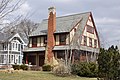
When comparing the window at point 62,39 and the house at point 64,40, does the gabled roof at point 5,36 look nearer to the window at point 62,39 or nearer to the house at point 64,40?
the house at point 64,40

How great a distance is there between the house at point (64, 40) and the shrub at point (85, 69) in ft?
33.1

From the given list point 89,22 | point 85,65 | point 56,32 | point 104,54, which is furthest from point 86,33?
point 104,54

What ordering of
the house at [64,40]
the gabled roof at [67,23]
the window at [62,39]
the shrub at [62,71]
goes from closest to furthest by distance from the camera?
1. the shrub at [62,71]
2. the house at [64,40]
3. the window at [62,39]
4. the gabled roof at [67,23]

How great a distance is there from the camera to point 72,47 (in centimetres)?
4025

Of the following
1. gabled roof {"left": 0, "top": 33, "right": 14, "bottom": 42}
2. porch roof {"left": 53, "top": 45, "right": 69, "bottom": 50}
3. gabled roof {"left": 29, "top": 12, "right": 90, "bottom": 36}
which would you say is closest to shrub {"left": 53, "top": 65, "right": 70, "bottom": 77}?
porch roof {"left": 53, "top": 45, "right": 69, "bottom": 50}

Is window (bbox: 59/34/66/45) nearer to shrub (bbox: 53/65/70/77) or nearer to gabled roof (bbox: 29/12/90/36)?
gabled roof (bbox: 29/12/90/36)

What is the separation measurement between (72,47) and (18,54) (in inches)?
824

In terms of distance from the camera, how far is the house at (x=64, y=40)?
139 feet

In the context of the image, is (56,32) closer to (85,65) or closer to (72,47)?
(72,47)

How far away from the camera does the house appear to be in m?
42.4

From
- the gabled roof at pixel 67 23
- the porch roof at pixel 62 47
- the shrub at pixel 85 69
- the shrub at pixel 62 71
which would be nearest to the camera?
the shrub at pixel 62 71

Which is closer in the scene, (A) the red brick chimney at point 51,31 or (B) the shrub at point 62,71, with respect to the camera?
(B) the shrub at point 62,71

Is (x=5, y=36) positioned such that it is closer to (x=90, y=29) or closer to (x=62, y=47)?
(x=62, y=47)

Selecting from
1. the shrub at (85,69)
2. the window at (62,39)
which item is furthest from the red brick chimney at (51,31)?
the shrub at (85,69)
